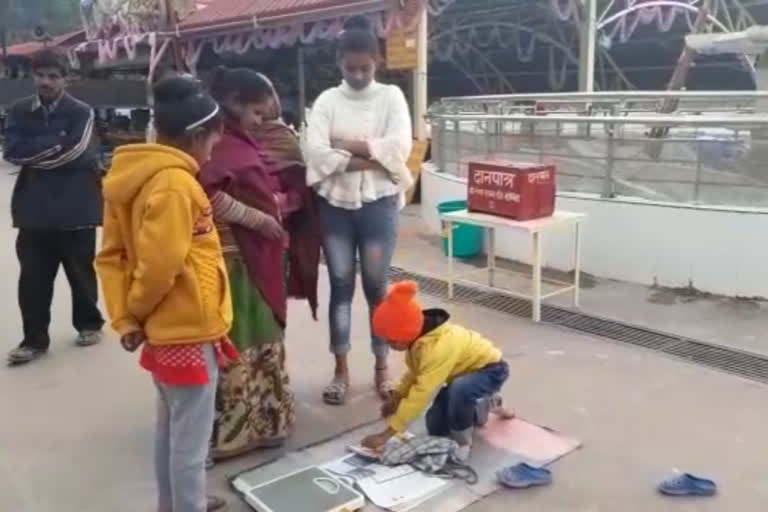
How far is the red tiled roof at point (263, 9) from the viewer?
9398 mm

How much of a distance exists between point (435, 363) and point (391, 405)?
1.50ft

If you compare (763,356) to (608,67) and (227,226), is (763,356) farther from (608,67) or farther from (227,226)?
(608,67)

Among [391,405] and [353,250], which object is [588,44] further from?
[391,405]

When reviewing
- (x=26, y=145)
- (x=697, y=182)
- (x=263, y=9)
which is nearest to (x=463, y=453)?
(x=26, y=145)

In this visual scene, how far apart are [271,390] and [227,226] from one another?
687 millimetres

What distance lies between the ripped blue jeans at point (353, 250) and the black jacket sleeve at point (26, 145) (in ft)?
5.07

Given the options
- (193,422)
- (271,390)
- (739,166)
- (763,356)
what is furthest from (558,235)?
(193,422)

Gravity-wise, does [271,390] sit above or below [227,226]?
below

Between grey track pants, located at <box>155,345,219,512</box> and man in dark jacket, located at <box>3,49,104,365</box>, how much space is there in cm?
210

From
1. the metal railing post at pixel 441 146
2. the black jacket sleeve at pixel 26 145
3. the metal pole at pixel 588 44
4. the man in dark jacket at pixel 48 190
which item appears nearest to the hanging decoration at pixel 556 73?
the metal pole at pixel 588 44

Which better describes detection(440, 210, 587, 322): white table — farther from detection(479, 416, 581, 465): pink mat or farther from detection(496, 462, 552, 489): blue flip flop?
detection(496, 462, 552, 489): blue flip flop

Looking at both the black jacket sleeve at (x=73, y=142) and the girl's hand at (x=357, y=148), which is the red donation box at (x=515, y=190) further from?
the black jacket sleeve at (x=73, y=142)

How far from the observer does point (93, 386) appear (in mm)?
3730

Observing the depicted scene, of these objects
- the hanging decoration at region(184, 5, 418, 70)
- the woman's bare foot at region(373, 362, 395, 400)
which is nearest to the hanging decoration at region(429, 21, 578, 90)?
the hanging decoration at region(184, 5, 418, 70)
